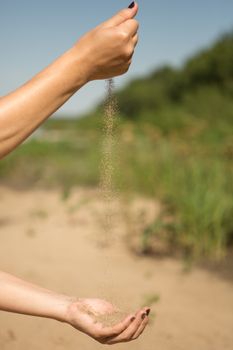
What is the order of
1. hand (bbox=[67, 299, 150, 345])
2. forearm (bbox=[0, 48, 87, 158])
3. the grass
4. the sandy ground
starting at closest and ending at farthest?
forearm (bbox=[0, 48, 87, 158]), hand (bbox=[67, 299, 150, 345]), the sandy ground, the grass

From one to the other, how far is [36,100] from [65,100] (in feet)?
0.29

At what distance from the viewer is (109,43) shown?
4.79 feet

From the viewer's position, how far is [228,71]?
43.0 feet

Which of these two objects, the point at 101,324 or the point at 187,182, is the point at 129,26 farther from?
the point at 187,182

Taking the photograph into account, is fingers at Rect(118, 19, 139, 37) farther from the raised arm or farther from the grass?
the grass

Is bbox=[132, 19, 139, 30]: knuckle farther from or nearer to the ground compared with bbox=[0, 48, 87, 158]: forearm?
farther from the ground

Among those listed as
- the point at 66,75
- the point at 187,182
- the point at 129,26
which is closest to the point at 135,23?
the point at 129,26

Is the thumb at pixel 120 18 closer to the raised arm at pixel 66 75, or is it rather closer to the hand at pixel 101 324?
the raised arm at pixel 66 75

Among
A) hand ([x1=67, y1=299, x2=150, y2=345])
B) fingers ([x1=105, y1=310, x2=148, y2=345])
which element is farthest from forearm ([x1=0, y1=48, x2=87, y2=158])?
fingers ([x1=105, y1=310, x2=148, y2=345])

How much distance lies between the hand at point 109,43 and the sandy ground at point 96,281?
1.42 m

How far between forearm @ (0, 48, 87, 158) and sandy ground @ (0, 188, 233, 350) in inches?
51.2

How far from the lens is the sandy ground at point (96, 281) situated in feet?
8.23

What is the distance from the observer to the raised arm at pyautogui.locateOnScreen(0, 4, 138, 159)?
A: 141cm

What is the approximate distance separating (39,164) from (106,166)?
725cm
